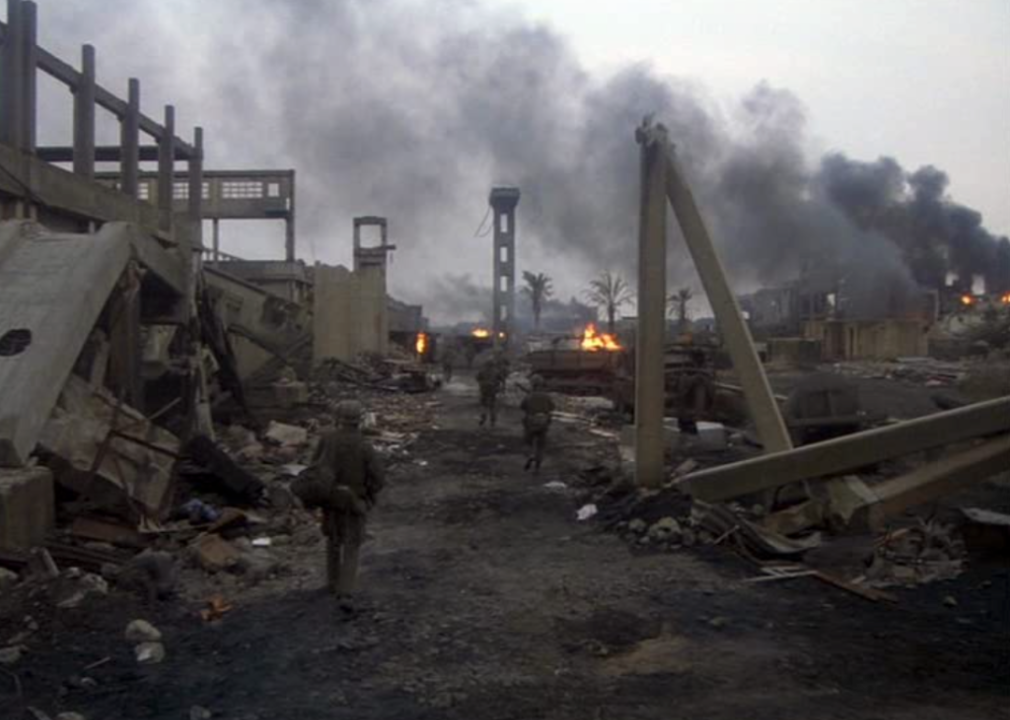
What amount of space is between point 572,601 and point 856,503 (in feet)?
8.95

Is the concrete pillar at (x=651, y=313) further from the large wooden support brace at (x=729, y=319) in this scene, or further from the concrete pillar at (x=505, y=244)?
the concrete pillar at (x=505, y=244)

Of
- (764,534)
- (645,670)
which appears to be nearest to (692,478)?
(764,534)

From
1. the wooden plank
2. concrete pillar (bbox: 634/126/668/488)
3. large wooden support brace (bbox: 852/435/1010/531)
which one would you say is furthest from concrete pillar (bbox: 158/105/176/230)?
large wooden support brace (bbox: 852/435/1010/531)

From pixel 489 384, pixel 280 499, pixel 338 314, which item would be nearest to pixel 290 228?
pixel 338 314

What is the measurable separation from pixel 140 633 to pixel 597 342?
22.6 metres

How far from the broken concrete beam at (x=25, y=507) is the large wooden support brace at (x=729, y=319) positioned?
20.6 feet

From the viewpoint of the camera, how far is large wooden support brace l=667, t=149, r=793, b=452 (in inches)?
340

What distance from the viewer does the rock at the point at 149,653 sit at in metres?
5.09

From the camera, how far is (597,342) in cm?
2733

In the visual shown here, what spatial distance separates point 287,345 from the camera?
71.2 feet

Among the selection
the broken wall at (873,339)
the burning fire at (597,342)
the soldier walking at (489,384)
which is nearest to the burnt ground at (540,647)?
the soldier walking at (489,384)

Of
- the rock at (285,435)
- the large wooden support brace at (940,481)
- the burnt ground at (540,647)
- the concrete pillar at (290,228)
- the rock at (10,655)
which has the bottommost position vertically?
the burnt ground at (540,647)

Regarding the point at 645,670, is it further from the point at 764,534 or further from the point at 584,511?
the point at 584,511

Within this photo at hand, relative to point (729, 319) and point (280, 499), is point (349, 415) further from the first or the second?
point (729, 319)
